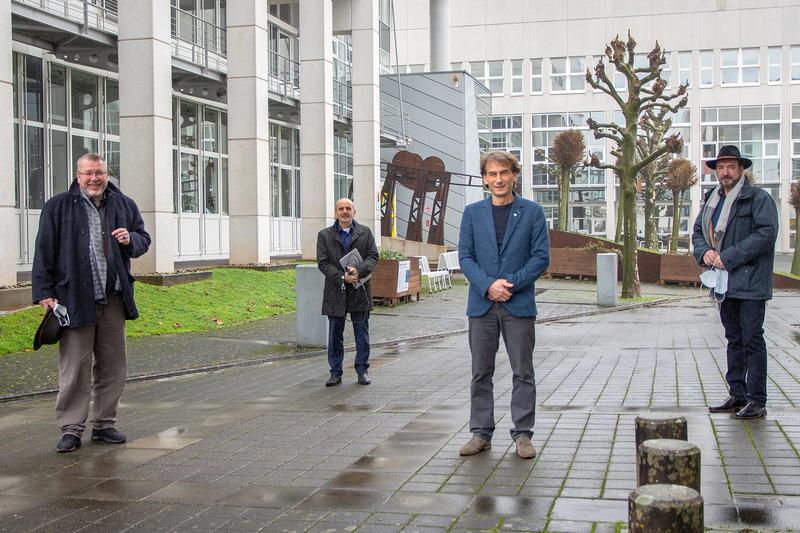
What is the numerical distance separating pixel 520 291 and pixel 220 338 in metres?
9.08

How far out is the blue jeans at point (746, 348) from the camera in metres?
7.33

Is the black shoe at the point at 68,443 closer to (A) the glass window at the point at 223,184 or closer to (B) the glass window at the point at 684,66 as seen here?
(A) the glass window at the point at 223,184

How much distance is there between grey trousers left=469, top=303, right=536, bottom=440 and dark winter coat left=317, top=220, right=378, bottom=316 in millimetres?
3684

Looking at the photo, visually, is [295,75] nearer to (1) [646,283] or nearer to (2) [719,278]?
(1) [646,283]

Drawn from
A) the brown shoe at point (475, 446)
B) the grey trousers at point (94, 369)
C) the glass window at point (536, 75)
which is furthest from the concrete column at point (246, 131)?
the glass window at point (536, 75)

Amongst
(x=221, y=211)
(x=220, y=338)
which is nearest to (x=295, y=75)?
(x=221, y=211)

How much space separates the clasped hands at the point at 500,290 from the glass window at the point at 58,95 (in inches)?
756

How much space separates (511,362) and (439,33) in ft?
137

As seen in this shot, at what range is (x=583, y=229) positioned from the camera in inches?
2665

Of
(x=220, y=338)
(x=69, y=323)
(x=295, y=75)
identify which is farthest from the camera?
(x=295, y=75)

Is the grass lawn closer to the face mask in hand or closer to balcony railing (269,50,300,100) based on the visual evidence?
the face mask in hand

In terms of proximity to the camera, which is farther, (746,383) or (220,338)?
(220,338)

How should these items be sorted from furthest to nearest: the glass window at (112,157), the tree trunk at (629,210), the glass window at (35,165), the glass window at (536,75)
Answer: the glass window at (536,75)
the glass window at (112,157)
the tree trunk at (629,210)
the glass window at (35,165)

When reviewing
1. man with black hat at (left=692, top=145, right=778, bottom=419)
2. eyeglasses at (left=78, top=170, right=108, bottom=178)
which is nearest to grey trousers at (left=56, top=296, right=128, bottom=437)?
eyeglasses at (left=78, top=170, right=108, bottom=178)
